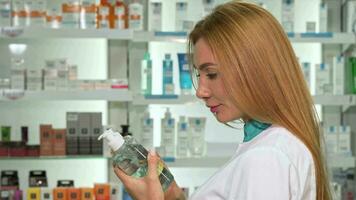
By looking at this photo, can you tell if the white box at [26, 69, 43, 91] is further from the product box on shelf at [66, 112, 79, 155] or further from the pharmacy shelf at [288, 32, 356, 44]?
the pharmacy shelf at [288, 32, 356, 44]

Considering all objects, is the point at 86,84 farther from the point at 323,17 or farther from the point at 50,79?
the point at 323,17

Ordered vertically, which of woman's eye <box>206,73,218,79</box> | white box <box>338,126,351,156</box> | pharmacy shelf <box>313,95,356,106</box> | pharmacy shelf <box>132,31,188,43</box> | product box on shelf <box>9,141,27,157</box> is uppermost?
pharmacy shelf <box>132,31,188,43</box>

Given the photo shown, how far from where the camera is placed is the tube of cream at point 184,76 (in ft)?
12.3

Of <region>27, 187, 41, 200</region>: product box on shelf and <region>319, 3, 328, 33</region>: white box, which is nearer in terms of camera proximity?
<region>27, 187, 41, 200</region>: product box on shelf

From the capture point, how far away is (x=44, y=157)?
379 cm

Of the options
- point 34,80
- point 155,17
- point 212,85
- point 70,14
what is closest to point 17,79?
point 34,80

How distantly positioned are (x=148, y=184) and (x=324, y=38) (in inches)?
95.8

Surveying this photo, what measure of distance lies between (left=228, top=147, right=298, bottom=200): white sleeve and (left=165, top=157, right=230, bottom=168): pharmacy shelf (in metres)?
2.30

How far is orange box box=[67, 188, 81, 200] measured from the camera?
367 centimetres

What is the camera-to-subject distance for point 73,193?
3.67 m

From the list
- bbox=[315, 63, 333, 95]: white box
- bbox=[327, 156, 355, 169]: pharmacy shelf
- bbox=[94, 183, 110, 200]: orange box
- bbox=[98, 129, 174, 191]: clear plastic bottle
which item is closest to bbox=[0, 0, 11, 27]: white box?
bbox=[94, 183, 110, 200]: orange box

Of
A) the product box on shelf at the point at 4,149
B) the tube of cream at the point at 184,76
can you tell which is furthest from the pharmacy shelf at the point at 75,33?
the product box on shelf at the point at 4,149

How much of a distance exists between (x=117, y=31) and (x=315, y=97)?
3.95 feet

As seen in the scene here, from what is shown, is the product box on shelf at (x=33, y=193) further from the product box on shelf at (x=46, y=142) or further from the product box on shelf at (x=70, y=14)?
the product box on shelf at (x=70, y=14)
